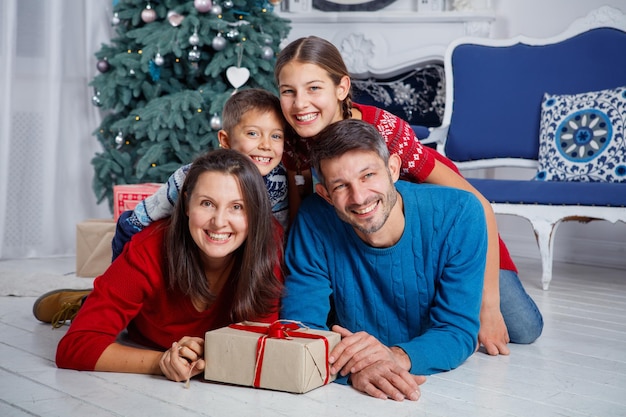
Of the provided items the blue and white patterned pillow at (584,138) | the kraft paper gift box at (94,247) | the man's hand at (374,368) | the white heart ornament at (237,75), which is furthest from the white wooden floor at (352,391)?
the white heart ornament at (237,75)

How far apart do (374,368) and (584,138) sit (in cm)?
230

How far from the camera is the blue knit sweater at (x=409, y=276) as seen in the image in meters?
1.97

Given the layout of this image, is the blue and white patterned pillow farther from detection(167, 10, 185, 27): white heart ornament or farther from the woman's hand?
the woman's hand

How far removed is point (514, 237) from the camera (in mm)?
4652

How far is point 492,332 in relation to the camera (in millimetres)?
2254

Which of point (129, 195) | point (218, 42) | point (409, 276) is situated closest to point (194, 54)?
point (218, 42)

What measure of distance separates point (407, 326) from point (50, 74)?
118 inches

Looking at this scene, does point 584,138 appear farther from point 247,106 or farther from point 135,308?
point 135,308

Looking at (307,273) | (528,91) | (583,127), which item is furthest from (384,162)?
(528,91)

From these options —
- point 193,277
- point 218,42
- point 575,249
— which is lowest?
point 575,249

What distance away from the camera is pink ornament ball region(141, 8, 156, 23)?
3.82 meters

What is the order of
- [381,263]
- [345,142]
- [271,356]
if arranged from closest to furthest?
[271,356] < [345,142] < [381,263]

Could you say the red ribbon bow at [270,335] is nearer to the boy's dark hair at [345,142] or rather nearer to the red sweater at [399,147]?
the boy's dark hair at [345,142]

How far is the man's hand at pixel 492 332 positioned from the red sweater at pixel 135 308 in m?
0.64
